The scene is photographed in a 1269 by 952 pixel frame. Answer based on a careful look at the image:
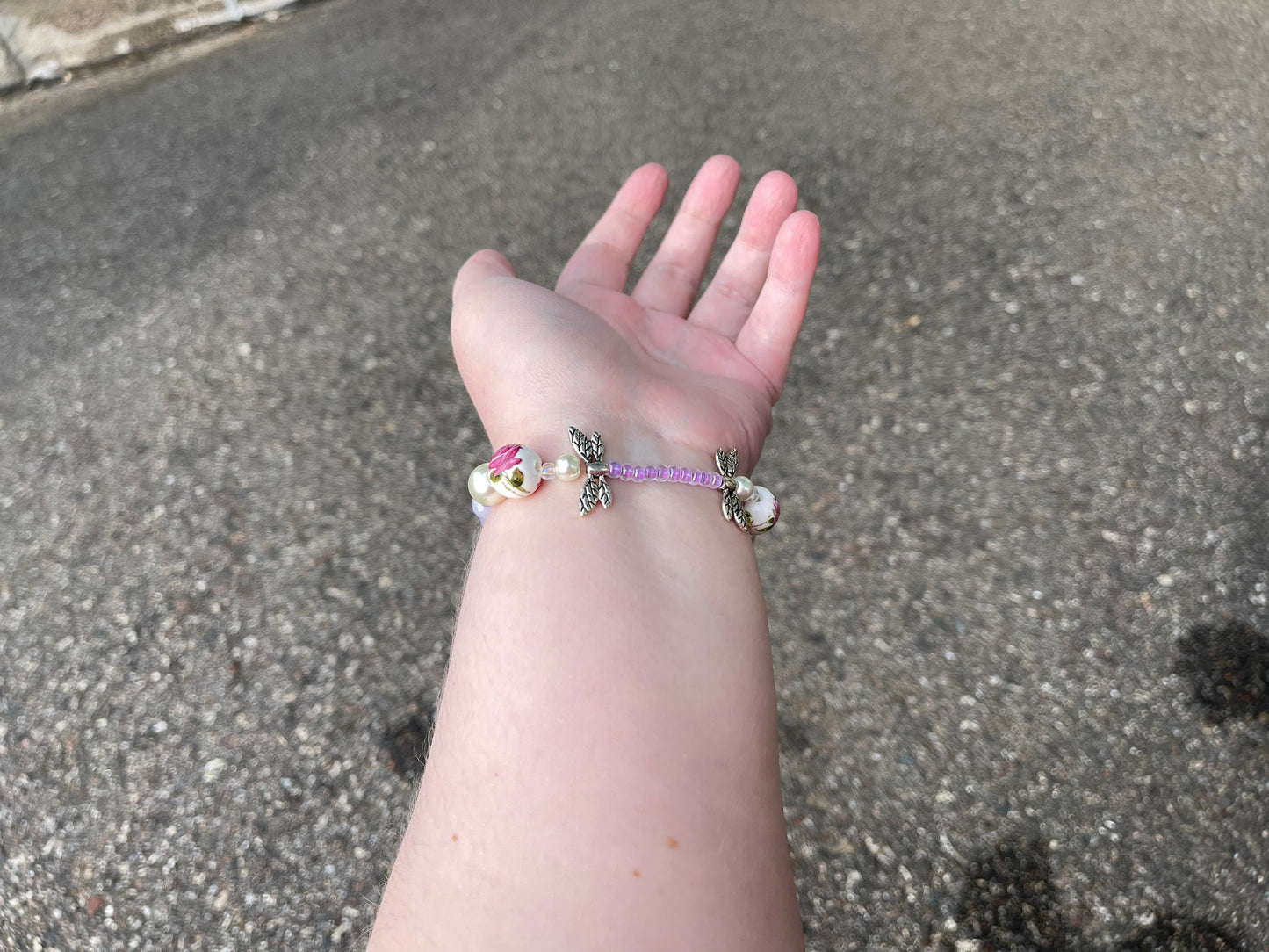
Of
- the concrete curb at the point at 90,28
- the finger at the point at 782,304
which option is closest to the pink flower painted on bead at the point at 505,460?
the finger at the point at 782,304

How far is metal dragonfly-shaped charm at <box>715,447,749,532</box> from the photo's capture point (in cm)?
137

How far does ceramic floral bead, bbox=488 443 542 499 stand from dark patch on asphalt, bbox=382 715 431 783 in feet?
2.16

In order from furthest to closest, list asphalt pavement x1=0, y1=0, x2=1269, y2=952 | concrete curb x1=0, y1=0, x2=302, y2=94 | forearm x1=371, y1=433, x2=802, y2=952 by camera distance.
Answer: concrete curb x1=0, y1=0, x2=302, y2=94, asphalt pavement x1=0, y1=0, x2=1269, y2=952, forearm x1=371, y1=433, x2=802, y2=952

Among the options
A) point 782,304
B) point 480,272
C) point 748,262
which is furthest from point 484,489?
point 748,262

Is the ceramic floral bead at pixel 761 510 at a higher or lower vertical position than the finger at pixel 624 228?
lower

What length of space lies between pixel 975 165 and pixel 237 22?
113 inches

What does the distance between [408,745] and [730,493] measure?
2.78 feet

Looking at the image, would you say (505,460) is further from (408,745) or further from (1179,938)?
(1179,938)

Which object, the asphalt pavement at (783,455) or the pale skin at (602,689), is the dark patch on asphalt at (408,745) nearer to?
the asphalt pavement at (783,455)

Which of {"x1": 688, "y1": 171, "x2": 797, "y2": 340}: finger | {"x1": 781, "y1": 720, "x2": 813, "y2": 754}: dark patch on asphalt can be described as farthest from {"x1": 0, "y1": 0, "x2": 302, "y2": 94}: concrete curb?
{"x1": 781, "y1": 720, "x2": 813, "y2": 754}: dark patch on asphalt

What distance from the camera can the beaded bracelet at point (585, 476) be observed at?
1.26 metres

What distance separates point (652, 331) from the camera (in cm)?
173

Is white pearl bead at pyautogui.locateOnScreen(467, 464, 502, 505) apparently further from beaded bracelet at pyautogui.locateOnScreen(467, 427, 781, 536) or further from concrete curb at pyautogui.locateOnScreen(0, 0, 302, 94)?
concrete curb at pyautogui.locateOnScreen(0, 0, 302, 94)

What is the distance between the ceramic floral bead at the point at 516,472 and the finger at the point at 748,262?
2.28ft
